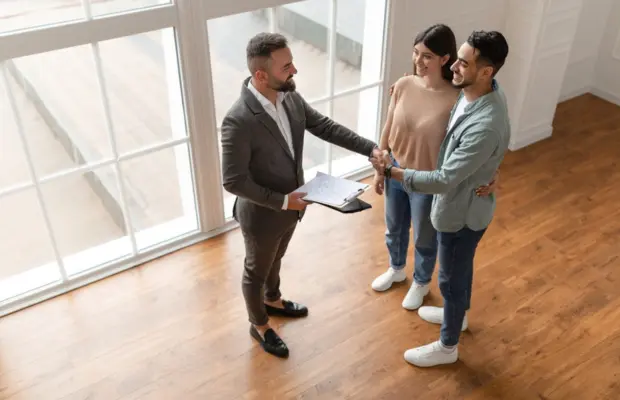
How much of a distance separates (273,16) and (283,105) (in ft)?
3.38

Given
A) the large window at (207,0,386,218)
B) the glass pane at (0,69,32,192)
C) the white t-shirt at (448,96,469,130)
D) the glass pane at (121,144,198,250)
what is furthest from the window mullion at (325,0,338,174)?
the glass pane at (0,69,32,192)

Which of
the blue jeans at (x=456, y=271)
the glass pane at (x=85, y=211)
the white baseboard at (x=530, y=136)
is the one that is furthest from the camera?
the white baseboard at (x=530, y=136)

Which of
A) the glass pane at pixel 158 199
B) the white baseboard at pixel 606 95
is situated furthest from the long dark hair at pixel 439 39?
the white baseboard at pixel 606 95

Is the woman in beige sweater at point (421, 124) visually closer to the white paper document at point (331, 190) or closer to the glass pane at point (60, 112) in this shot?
the white paper document at point (331, 190)

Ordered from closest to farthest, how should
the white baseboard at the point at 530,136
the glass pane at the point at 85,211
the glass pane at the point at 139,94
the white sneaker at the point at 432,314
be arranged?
the white sneaker at the point at 432,314
the glass pane at the point at 85,211
the white baseboard at the point at 530,136
the glass pane at the point at 139,94

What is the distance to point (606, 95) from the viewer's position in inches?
206

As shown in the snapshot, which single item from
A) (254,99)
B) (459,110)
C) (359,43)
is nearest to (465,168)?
(459,110)

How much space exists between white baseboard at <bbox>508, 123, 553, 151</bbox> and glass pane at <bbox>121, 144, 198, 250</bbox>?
2.45m

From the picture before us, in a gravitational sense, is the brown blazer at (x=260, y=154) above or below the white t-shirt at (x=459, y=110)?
below

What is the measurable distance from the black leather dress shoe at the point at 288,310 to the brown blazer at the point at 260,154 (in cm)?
69

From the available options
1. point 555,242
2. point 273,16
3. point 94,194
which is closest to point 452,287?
point 555,242

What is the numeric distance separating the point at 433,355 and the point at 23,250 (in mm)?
2990

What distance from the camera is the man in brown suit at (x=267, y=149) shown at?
227 cm

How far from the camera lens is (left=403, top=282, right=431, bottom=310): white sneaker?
3150mm
